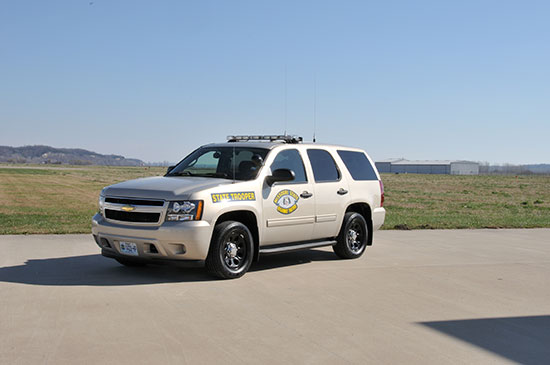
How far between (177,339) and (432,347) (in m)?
2.21

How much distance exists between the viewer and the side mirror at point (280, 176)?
27.8 feet

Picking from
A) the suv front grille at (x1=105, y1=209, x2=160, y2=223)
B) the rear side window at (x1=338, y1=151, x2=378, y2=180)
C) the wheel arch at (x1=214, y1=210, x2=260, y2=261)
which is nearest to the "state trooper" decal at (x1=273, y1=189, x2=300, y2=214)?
the wheel arch at (x1=214, y1=210, x2=260, y2=261)

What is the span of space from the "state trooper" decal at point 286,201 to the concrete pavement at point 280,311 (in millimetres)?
909

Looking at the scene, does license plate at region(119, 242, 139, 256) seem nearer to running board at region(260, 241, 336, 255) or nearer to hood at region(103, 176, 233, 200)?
hood at region(103, 176, 233, 200)

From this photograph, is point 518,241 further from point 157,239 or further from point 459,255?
point 157,239

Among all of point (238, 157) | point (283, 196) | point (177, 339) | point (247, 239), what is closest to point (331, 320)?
point (177, 339)

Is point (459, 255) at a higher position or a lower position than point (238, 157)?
lower

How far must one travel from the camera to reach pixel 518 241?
→ 12.6 m

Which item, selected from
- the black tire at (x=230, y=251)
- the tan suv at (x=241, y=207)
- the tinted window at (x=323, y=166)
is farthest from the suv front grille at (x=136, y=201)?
the tinted window at (x=323, y=166)

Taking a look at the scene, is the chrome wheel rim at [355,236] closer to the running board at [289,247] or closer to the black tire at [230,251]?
the running board at [289,247]

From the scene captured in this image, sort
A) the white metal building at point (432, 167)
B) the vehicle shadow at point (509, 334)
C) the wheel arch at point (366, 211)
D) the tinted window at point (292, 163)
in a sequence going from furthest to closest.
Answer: the white metal building at point (432, 167) < the wheel arch at point (366, 211) < the tinted window at point (292, 163) < the vehicle shadow at point (509, 334)

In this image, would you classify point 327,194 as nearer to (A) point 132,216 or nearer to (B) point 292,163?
(B) point 292,163

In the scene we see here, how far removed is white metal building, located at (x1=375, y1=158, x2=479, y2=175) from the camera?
172413 mm

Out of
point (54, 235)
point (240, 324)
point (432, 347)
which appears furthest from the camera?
point (54, 235)
